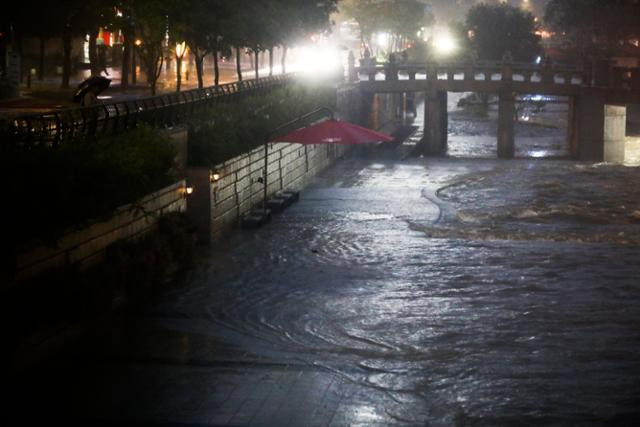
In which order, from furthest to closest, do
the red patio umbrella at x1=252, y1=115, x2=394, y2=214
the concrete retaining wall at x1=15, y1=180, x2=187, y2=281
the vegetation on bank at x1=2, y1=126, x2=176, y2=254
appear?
the red patio umbrella at x1=252, y1=115, x2=394, y2=214
the concrete retaining wall at x1=15, y1=180, x2=187, y2=281
the vegetation on bank at x1=2, y1=126, x2=176, y2=254

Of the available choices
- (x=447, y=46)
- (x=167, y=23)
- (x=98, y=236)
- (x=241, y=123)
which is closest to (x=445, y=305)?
(x=98, y=236)

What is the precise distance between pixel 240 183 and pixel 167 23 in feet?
46.3

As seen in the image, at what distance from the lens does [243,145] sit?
2573 cm

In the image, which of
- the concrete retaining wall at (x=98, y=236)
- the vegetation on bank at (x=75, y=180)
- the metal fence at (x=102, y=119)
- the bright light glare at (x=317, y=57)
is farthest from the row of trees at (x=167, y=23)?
the bright light glare at (x=317, y=57)

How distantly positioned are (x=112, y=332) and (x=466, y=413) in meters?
5.84

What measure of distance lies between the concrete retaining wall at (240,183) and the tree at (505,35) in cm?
4140

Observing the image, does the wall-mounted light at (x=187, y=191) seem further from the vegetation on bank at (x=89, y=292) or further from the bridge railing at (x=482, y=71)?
the bridge railing at (x=482, y=71)

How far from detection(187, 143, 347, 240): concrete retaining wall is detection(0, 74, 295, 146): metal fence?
154cm

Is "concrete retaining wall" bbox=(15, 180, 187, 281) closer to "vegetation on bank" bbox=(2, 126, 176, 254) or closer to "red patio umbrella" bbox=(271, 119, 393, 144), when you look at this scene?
"vegetation on bank" bbox=(2, 126, 176, 254)

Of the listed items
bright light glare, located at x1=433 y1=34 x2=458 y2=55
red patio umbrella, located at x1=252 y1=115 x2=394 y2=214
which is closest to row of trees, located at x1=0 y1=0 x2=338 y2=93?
red patio umbrella, located at x1=252 y1=115 x2=394 y2=214

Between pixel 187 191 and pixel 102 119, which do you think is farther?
pixel 187 191

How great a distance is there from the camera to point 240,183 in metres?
25.4

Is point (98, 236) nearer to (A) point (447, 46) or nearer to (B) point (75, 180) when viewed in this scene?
(B) point (75, 180)

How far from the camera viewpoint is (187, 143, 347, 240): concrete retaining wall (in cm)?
2258
